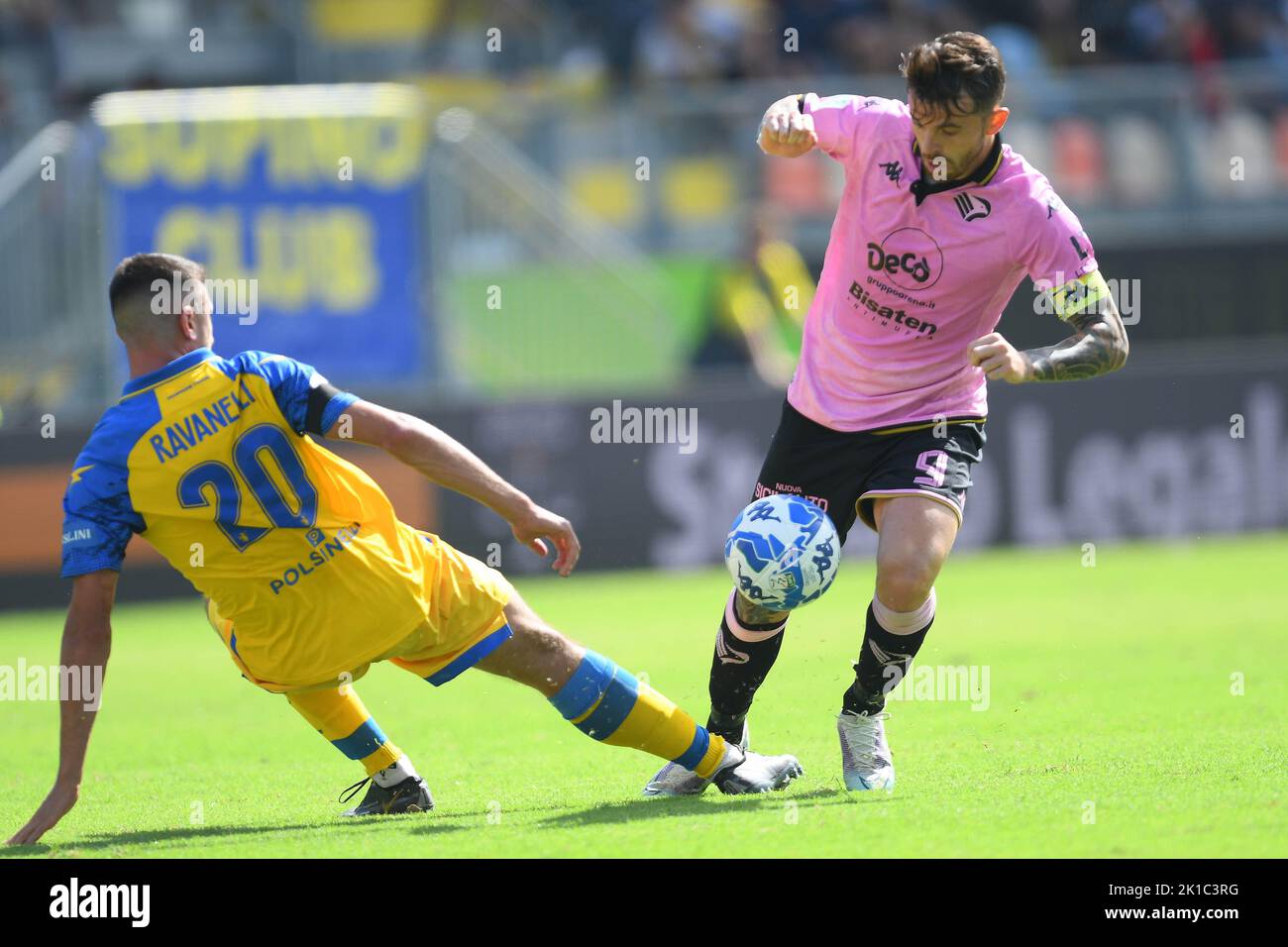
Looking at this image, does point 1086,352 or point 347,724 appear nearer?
point 1086,352

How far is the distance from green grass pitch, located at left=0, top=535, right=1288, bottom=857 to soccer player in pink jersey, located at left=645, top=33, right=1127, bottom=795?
0.53 meters

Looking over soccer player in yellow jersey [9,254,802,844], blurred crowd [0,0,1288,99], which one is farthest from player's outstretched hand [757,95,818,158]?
blurred crowd [0,0,1288,99]

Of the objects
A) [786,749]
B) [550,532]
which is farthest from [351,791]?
[786,749]

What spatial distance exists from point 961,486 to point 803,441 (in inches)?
24.0

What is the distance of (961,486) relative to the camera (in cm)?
611

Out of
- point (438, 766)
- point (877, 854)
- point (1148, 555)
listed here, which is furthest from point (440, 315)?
point (877, 854)

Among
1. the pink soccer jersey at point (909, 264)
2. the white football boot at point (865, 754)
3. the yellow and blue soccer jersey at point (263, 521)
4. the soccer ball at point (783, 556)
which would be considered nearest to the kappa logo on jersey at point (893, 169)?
the pink soccer jersey at point (909, 264)

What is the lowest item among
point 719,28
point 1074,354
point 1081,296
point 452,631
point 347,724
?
point 347,724

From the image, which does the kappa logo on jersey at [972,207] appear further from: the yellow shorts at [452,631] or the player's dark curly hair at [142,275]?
the player's dark curly hair at [142,275]

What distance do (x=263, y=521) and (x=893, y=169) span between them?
8.16 ft

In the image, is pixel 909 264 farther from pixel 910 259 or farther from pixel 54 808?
pixel 54 808

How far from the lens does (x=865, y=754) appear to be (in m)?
6.05

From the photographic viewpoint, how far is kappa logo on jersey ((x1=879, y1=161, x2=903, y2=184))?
6148 millimetres

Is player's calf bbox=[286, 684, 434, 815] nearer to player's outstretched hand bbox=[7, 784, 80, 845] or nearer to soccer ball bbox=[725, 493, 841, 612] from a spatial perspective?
player's outstretched hand bbox=[7, 784, 80, 845]
